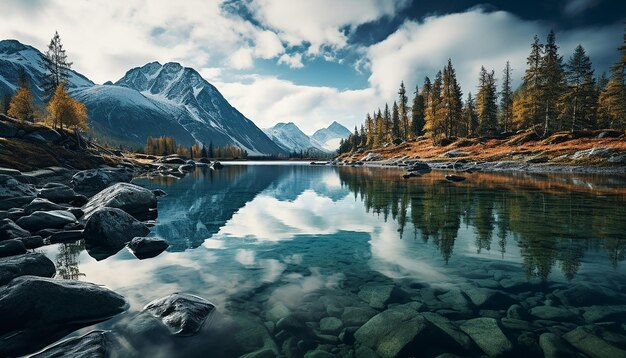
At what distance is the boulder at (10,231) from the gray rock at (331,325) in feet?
47.9

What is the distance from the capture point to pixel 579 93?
69500mm

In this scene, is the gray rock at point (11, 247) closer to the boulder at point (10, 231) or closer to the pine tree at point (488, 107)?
the boulder at point (10, 231)

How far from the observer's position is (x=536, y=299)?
8203mm

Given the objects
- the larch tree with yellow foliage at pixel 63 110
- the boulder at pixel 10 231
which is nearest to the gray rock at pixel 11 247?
the boulder at pixel 10 231

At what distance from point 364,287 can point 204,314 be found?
4.47 m

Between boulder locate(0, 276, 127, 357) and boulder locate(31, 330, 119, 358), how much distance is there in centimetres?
60

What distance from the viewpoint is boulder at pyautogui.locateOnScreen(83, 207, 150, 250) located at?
1415 cm

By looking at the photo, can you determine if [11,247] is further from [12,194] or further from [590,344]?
[590,344]

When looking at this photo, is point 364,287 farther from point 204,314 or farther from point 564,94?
point 564,94

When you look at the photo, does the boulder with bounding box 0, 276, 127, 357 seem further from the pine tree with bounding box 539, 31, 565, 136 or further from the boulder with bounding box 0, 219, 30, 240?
the pine tree with bounding box 539, 31, 565, 136

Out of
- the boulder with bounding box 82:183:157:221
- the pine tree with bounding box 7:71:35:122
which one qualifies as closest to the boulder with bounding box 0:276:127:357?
the boulder with bounding box 82:183:157:221

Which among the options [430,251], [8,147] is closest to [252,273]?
[430,251]

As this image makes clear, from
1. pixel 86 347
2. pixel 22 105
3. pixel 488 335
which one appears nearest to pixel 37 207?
pixel 86 347

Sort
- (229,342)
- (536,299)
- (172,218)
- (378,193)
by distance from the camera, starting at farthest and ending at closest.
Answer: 1. (378,193)
2. (172,218)
3. (536,299)
4. (229,342)
